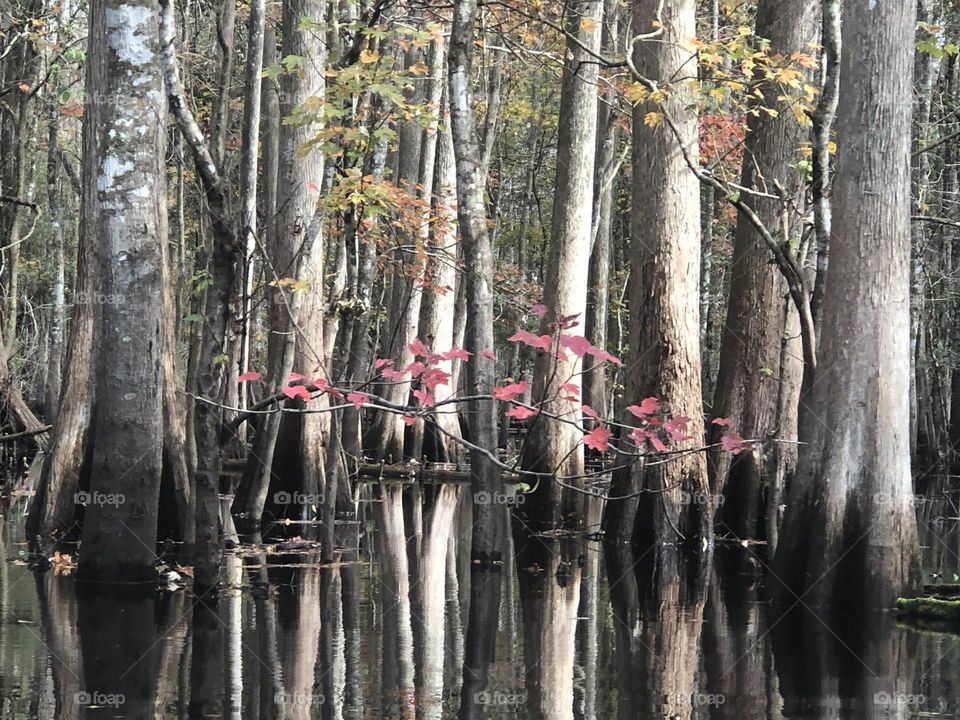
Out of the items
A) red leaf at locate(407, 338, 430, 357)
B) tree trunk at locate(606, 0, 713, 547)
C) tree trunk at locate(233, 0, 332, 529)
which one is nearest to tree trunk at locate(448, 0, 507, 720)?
tree trunk at locate(606, 0, 713, 547)

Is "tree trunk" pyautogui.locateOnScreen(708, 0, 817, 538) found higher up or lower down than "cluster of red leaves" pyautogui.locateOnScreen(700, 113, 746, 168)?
lower down

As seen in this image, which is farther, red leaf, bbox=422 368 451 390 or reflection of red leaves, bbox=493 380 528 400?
red leaf, bbox=422 368 451 390

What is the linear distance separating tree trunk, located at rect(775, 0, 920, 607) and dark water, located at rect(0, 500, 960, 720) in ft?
1.30

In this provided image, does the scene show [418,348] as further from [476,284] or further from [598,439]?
[476,284]

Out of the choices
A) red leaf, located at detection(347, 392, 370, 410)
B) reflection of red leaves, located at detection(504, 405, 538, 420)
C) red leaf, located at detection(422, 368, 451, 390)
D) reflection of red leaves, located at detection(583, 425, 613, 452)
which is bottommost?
reflection of red leaves, located at detection(583, 425, 613, 452)

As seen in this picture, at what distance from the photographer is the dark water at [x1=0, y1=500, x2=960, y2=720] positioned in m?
6.17

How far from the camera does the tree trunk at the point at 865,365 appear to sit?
898cm

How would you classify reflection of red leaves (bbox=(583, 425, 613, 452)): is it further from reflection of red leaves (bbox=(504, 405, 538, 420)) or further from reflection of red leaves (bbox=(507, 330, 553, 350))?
reflection of red leaves (bbox=(507, 330, 553, 350))

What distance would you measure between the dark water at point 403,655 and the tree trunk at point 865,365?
0.40m

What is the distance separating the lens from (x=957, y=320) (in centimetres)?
2672

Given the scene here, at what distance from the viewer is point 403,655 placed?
7.40 metres

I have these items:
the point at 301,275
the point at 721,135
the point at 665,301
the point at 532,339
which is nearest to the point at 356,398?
the point at 532,339

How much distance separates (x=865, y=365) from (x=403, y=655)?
399cm

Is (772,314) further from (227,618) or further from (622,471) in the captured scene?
(227,618)
